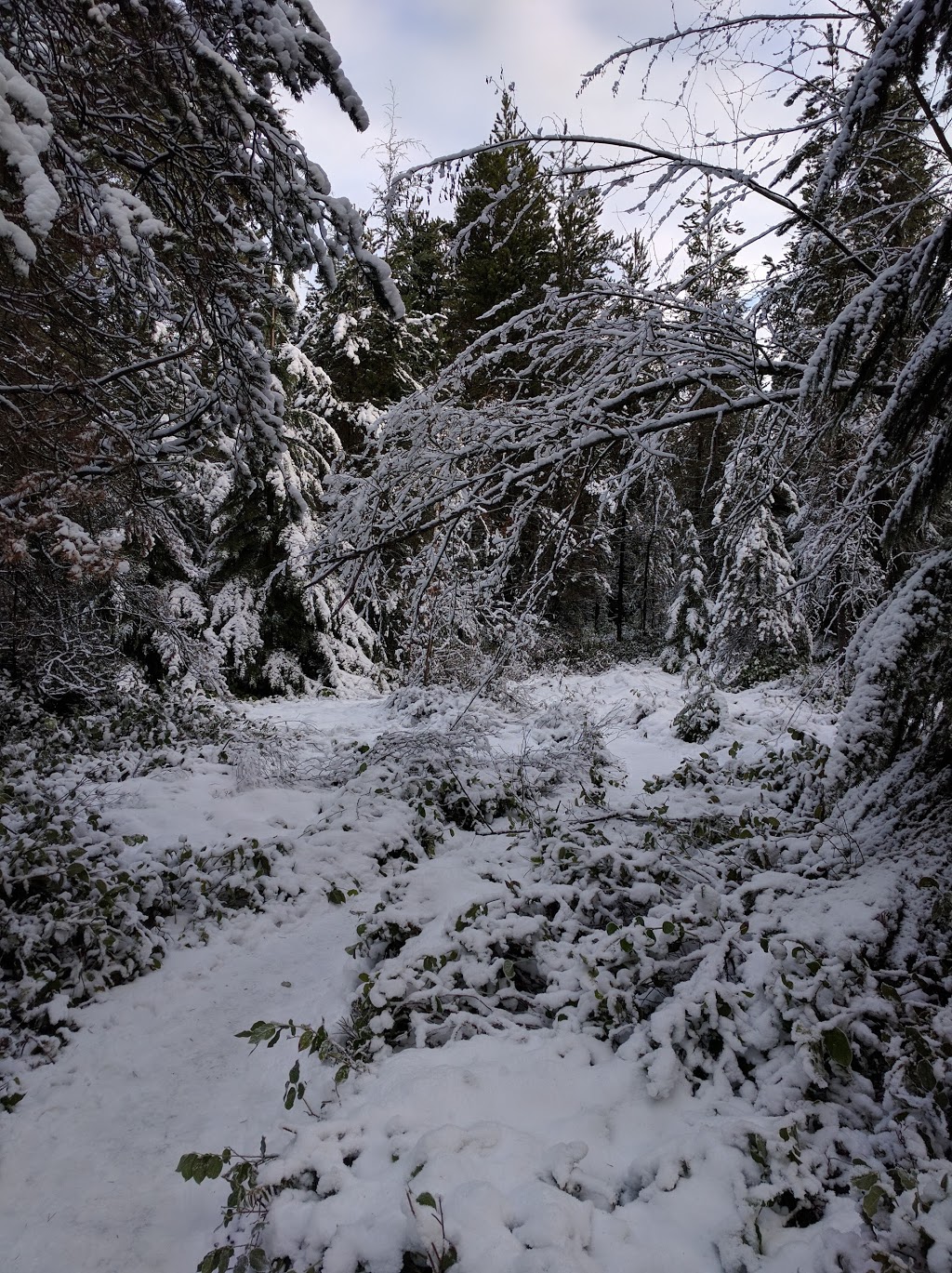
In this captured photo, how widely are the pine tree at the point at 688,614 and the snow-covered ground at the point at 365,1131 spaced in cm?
1241

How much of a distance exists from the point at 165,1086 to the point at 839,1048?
273 centimetres

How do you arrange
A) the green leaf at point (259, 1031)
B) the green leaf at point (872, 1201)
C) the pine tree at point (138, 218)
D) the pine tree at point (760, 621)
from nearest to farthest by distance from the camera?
the green leaf at point (872, 1201) < the pine tree at point (138, 218) < the green leaf at point (259, 1031) < the pine tree at point (760, 621)

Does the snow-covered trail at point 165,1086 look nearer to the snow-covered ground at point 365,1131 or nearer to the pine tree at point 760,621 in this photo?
the snow-covered ground at point 365,1131

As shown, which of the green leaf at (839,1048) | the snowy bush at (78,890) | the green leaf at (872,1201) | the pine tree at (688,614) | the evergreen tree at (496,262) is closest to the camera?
the green leaf at (872,1201)

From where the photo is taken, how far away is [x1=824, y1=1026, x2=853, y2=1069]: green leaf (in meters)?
1.98

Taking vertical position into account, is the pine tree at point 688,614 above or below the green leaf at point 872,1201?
above

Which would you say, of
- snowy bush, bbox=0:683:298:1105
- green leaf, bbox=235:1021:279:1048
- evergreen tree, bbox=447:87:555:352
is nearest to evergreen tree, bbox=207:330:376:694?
evergreen tree, bbox=447:87:555:352

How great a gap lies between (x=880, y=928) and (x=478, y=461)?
2.73 metres

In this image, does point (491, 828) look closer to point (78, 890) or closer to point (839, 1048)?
point (78, 890)

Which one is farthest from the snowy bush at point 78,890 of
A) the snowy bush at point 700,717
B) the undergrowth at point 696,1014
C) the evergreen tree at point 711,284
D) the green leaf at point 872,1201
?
the snowy bush at point 700,717

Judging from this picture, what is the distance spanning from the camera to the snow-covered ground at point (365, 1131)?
1719 mm

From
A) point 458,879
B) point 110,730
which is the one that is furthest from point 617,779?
point 110,730

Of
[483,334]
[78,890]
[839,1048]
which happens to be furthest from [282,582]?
[839,1048]

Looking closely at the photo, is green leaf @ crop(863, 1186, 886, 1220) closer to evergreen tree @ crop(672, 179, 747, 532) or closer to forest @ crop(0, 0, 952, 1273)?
forest @ crop(0, 0, 952, 1273)
